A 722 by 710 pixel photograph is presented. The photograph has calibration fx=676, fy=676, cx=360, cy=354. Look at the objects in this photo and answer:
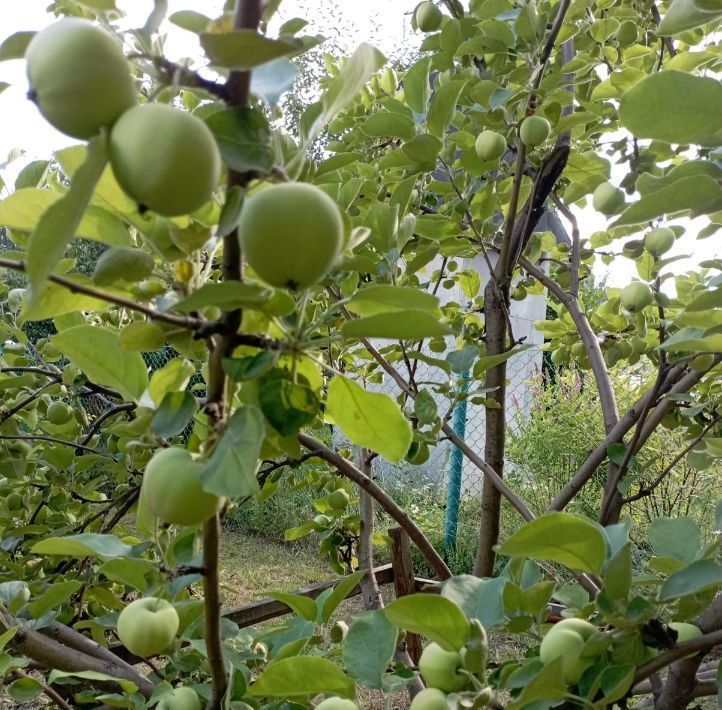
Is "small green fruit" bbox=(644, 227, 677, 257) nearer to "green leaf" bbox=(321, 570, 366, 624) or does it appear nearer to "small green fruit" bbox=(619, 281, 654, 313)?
"small green fruit" bbox=(619, 281, 654, 313)

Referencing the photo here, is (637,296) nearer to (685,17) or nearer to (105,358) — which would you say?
(685,17)

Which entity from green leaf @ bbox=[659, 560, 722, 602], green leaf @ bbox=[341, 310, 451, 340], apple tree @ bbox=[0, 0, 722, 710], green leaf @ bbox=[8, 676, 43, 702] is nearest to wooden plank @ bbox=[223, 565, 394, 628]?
apple tree @ bbox=[0, 0, 722, 710]

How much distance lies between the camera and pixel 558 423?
4.55 m

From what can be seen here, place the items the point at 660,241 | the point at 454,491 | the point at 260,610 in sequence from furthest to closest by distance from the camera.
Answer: the point at 454,491 < the point at 260,610 < the point at 660,241

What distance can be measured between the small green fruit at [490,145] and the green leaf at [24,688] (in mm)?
1005

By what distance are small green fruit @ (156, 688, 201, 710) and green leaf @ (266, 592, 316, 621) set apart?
13cm

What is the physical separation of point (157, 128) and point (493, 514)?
1.28 metres

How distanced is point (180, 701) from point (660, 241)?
1038 millimetres

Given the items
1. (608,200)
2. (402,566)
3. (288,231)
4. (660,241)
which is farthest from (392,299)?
(402,566)

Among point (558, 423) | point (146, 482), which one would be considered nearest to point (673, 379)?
point (146, 482)

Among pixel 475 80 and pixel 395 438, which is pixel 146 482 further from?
pixel 475 80

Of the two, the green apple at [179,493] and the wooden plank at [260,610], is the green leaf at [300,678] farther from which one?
the wooden plank at [260,610]

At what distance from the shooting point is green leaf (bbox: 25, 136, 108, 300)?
1.01ft

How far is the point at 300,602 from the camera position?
748 millimetres
